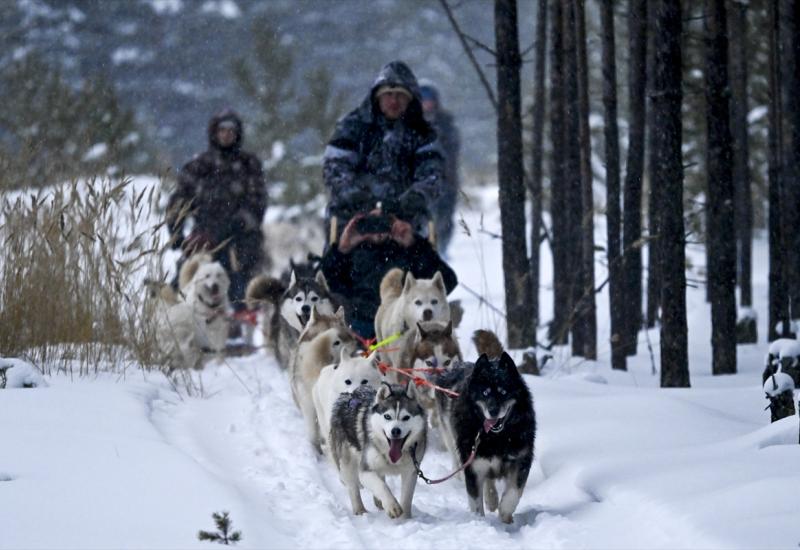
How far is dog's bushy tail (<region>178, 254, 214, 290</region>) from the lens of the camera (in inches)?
373

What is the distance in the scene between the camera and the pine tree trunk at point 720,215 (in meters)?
8.84

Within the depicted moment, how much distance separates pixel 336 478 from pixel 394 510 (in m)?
0.97

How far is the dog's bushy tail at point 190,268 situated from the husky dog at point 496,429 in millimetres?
4919

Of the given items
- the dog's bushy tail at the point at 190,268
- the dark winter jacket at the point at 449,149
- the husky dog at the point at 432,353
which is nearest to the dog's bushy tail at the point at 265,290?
the dog's bushy tail at the point at 190,268

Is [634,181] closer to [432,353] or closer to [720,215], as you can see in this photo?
[720,215]

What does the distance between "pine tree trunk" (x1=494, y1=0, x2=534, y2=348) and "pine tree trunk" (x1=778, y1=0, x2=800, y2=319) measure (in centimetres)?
299

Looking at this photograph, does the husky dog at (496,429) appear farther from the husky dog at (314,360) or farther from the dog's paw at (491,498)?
the husky dog at (314,360)

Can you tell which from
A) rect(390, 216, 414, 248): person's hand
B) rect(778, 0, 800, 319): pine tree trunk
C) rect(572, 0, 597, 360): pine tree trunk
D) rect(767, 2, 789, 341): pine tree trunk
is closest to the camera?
rect(390, 216, 414, 248): person's hand

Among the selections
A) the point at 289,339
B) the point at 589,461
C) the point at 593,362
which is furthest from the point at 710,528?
the point at 593,362

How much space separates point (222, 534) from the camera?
3852mm

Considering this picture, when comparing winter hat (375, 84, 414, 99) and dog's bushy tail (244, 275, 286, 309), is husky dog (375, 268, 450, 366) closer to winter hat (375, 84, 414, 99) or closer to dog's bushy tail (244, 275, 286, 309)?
dog's bushy tail (244, 275, 286, 309)

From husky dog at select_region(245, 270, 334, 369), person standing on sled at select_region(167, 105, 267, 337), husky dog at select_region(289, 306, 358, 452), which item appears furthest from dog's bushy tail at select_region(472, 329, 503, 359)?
person standing on sled at select_region(167, 105, 267, 337)

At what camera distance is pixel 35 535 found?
12.5 feet

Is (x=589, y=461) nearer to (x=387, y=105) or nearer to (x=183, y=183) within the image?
(x=387, y=105)
